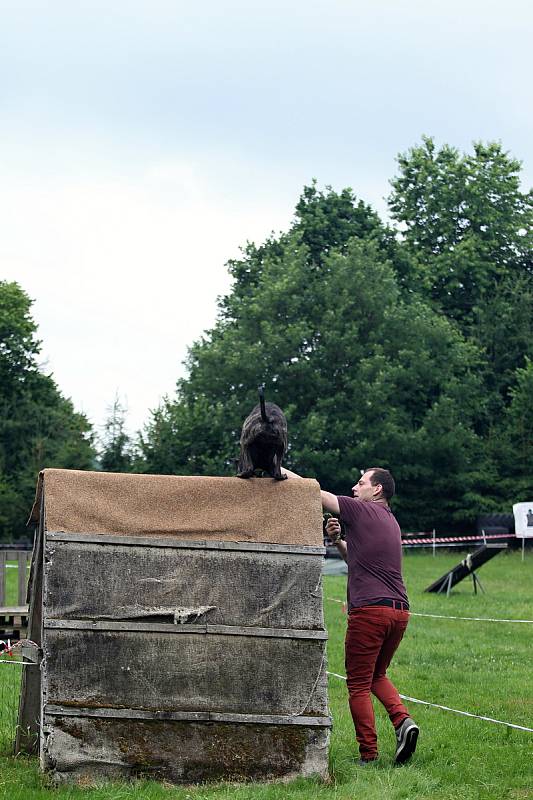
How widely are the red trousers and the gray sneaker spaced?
0.18ft

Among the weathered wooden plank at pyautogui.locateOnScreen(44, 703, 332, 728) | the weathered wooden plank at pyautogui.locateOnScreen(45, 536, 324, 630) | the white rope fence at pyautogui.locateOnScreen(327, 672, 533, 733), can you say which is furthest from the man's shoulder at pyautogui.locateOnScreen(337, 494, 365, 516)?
the white rope fence at pyautogui.locateOnScreen(327, 672, 533, 733)

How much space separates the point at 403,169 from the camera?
5462cm

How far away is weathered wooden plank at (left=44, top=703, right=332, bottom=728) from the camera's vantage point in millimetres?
Answer: 6705

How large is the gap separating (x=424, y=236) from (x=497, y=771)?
1849 inches

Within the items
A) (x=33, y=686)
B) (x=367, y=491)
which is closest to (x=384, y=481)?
(x=367, y=491)

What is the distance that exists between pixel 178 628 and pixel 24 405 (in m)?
43.4

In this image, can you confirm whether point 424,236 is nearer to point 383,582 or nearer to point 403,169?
point 403,169

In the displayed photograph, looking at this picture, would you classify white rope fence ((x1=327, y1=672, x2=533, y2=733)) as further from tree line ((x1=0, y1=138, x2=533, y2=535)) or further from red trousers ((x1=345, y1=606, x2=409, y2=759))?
tree line ((x1=0, y1=138, x2=533, y2=535))

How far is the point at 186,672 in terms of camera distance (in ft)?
22.7

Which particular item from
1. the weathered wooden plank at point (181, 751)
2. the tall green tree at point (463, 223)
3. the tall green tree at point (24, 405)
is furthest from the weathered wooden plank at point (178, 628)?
the tall green tree at point (463, 223)

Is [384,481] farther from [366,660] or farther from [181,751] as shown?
[181,751]

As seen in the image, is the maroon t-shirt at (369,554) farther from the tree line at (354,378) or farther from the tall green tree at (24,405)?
the tall green tree at (24,405)

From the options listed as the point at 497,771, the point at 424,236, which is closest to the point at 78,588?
the point at 497,771

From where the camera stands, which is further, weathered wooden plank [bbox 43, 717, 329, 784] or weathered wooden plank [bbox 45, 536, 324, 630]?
weathered wooden plank [bbox 45, 536, 324, 630]
